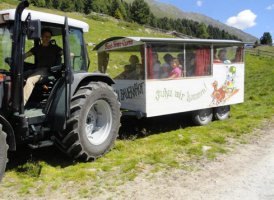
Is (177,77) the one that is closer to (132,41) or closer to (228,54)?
(132,41)

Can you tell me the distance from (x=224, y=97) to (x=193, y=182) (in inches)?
195

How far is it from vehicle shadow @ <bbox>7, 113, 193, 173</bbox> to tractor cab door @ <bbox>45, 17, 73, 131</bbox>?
734mm

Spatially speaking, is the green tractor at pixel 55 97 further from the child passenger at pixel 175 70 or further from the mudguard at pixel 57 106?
the child passenger at pixel 175 70

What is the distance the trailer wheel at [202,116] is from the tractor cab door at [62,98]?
14.2ft

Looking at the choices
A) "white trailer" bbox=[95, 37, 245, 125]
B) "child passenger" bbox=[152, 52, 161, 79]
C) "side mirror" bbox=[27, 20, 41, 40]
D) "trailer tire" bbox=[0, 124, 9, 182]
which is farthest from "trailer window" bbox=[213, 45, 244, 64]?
"trailer tire" bbox=[0, 124, 9, 182]

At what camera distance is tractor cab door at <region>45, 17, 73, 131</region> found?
21.3 ft

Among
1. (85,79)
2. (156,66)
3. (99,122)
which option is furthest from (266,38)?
(85,79)

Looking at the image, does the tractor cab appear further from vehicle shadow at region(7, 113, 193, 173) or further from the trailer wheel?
the trailer wheel

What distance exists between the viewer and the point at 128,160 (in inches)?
278

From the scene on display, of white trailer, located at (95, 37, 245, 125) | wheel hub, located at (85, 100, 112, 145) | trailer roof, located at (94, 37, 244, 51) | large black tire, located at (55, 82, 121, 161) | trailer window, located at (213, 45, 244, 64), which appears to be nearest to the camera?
large black tire, located at (55, 82, 121, 161)

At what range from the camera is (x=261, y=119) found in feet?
35.8

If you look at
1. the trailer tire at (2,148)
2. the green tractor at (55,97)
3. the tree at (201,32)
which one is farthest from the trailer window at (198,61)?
the tree at (201,32)

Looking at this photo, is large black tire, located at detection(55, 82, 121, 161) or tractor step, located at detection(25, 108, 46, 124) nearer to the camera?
tractor step, located at detection(25, 108, 46, 124)

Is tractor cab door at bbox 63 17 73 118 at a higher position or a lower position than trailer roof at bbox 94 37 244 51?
lower
